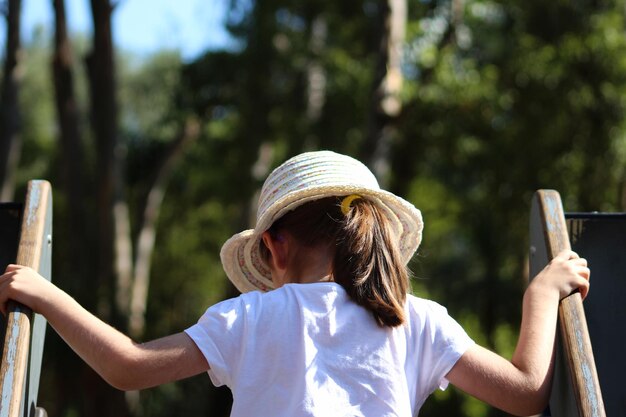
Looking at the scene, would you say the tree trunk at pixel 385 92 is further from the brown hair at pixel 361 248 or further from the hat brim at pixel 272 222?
the brown hair at pixel 361 248

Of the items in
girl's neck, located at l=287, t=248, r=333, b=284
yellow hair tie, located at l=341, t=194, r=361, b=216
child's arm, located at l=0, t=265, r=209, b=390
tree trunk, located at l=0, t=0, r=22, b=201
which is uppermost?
tree trunk, located at l=0, t=0, r=22, b=201

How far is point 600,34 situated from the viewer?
13.9m

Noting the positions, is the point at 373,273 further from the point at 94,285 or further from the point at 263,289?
the point at 94,285

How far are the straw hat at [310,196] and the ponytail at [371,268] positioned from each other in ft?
0.32

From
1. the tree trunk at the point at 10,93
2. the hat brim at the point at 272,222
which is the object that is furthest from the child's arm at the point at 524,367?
the tree trunk at the point at 10,93

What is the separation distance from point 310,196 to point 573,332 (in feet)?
2.40

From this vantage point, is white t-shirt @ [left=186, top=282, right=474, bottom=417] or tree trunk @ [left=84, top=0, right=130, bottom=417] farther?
tree trunk @ [left=84, top=0, right=130, bottom=417]

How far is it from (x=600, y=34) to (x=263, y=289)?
40.0 feet

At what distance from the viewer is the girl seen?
220 centimetres

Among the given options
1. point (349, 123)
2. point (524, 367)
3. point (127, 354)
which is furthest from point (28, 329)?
point (349, 123)

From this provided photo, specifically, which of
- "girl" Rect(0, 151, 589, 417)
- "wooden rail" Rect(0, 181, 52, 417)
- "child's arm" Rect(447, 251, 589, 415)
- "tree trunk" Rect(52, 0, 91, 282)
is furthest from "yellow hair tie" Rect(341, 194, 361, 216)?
"tree trunk" Rect(52, 0, 91, 282)

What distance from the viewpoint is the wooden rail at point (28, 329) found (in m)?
2.29

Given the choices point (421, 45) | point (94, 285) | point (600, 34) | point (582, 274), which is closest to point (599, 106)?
point (600, 34)

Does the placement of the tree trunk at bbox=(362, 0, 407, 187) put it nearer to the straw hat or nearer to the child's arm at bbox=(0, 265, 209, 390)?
the straw hat
